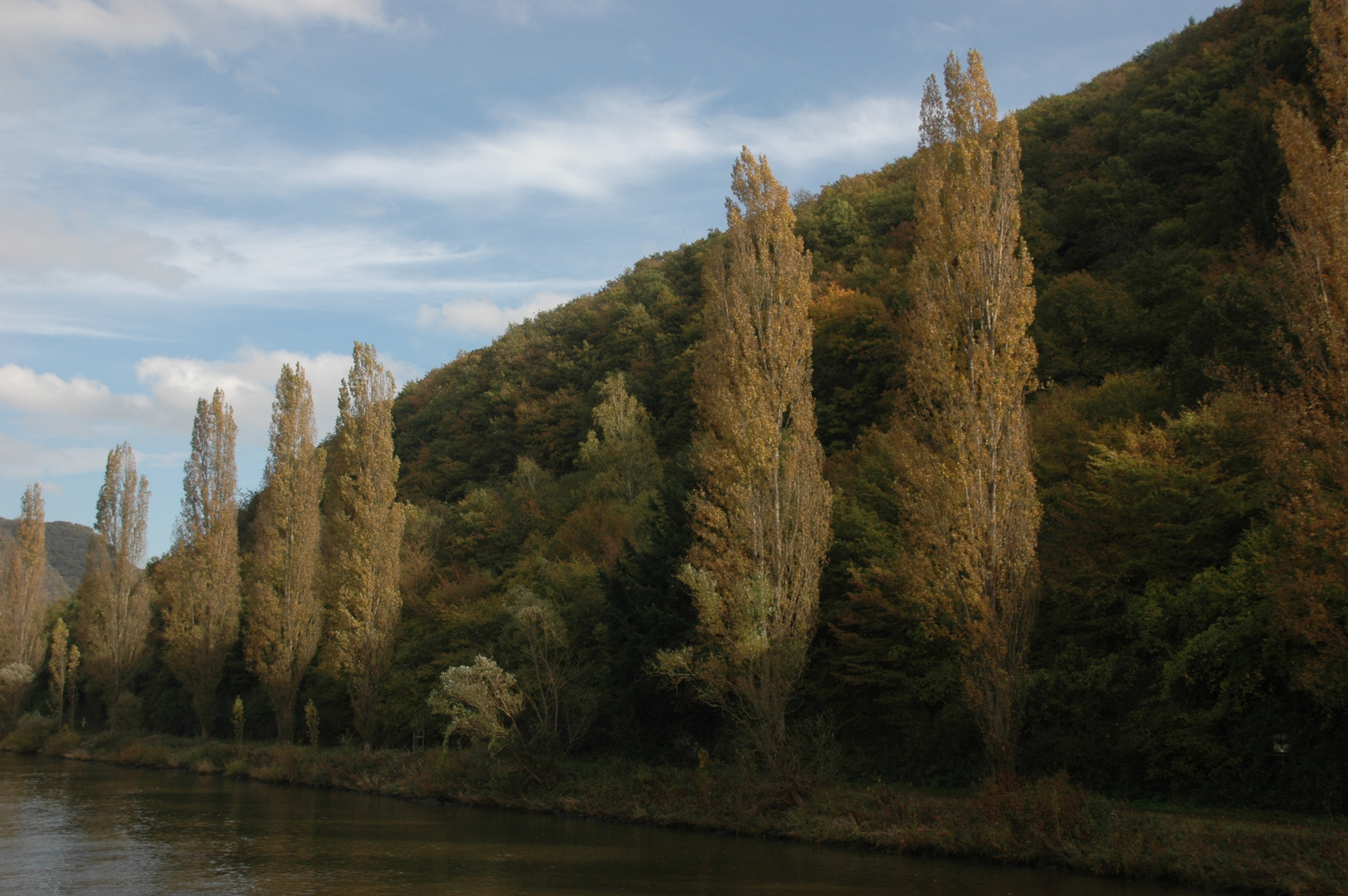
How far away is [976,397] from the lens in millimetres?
20453

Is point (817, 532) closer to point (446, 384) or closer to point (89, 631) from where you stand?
point (89, 631)

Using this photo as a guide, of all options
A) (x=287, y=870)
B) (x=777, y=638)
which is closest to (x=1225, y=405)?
(x=777, y=638)

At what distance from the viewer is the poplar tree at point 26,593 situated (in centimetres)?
5972

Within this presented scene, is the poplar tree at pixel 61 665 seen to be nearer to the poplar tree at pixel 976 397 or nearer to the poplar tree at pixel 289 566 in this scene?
the poplar tree at pixel 289 566

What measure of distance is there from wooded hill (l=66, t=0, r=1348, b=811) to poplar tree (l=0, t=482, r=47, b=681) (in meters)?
11.5

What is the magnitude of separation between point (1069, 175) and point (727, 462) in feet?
131

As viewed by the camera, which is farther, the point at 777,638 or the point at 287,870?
the point at 777,638

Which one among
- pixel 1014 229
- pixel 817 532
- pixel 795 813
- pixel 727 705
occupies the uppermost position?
pixel 1014 229

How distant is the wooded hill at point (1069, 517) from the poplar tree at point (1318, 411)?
39 cm

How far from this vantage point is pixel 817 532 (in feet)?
77.3

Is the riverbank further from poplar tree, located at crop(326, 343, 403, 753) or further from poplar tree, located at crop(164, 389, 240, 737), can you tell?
poplar tree, located at crop(164, 389, 240, 737)

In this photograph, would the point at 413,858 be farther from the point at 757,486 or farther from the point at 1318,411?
the point at 1318,411

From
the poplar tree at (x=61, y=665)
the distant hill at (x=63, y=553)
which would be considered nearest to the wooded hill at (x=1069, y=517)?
the poplar tree at (x=61, y=665)

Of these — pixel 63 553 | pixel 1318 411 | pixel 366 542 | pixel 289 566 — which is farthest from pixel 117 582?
pixel 63 553
